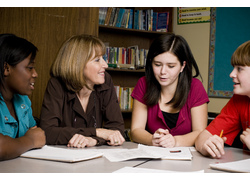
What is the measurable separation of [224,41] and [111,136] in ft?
8.36

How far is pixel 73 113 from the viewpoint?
1.82 metres

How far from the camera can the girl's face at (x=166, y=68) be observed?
1878mm

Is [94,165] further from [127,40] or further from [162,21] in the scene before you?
[162,21]

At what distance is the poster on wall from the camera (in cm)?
376

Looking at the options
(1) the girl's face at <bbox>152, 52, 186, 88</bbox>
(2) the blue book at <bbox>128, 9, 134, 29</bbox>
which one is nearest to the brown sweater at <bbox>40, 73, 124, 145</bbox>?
(1) the girl's face at <bbox>152, 52, 186, 88</bbox>

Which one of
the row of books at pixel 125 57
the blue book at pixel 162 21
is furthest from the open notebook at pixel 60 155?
the blue book at pixel 162 21

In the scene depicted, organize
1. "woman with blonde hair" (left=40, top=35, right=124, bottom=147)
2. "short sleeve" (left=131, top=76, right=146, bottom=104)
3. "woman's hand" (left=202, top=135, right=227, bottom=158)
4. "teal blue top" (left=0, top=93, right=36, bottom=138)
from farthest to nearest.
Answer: "short sleeve" (left=131, top=76, right=146, bottom=104) → "woman with blonde hair" (left=40, top=35, right=124, bottom=147) → "teal blue top" (left=0, top=93, right=36, bottom=138) → "woman's hand" (left=202, top=135, right=227, bottom=158)

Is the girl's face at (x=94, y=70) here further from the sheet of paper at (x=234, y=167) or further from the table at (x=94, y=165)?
the sheet of paper at (x=234, y=167)

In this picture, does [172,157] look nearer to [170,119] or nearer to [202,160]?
[202,160]

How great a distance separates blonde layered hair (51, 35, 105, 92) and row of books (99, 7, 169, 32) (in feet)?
5.53

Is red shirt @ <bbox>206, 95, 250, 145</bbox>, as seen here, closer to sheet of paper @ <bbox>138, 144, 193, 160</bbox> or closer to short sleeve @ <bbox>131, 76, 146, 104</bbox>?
sheet of paper @ <bbox>138, 144, 193, 160</bbox>

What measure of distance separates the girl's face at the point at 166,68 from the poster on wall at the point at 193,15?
2096mm

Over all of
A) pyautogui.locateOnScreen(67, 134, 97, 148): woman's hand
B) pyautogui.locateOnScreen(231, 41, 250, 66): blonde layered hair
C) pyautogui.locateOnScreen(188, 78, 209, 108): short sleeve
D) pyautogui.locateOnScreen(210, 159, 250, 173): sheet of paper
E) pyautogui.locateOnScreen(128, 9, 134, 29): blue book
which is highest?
pyautogui.locateOnScreen(128, 9, 134, 29): blue book

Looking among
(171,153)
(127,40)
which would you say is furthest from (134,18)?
(171,153)
